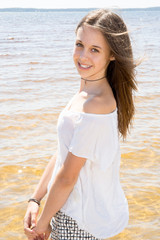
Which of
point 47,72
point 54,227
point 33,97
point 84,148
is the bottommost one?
point 47,72

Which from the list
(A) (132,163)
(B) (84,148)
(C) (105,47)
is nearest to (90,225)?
(B) (84,148)

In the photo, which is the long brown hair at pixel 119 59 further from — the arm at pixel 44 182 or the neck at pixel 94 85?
the arm at pixel 44 182

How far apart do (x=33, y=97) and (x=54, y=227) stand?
6150 millimetres

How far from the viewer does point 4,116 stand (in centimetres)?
643

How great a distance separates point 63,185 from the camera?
1.78 meters

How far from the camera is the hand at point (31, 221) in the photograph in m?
1.95

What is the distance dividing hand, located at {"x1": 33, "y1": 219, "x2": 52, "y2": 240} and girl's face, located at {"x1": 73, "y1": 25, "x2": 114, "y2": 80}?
2.61 feet

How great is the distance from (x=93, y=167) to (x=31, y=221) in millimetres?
503

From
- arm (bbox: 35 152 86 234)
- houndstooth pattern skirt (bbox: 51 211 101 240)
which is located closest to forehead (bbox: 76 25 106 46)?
arm (bbox: 35 152 86 234)

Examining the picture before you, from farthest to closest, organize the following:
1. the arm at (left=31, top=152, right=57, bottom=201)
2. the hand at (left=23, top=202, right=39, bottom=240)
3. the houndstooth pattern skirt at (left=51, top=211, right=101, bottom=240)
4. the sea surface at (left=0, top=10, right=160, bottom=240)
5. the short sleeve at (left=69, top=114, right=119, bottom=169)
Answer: the sea surface at (left=0, top=10, right=160, bottom=240) → the arm at (left=31, top=152, right=57, bottom=201) → the hand at (left=23, top=202, right=39, bottom=240) → the houndstooth pattern skirt at (left=51, top=211, right=101, bottom=240) → the short sleeve at (left=69, top=114, right=119, bottom=169)

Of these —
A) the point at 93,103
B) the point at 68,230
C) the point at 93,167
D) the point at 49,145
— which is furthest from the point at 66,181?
the point at 49,145

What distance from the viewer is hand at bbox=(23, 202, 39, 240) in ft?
6.41

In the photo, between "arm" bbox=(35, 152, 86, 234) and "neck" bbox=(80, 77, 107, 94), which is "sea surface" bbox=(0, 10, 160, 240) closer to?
"neck" bbox=(80, 77, 107, 94)

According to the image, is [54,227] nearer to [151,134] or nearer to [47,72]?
[151,134]
